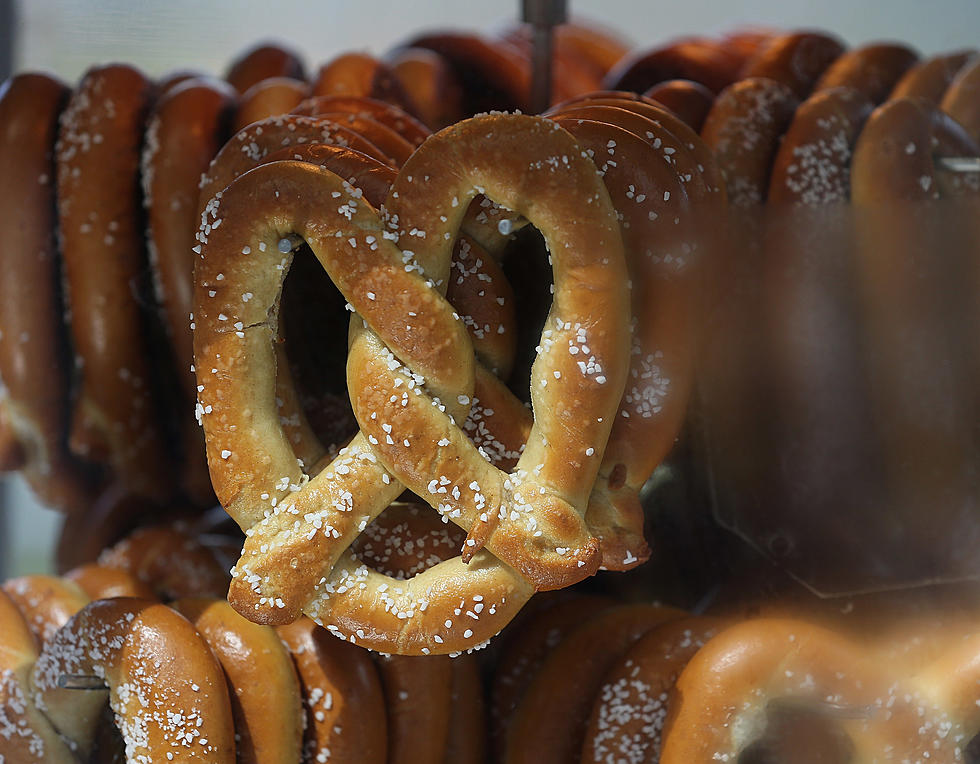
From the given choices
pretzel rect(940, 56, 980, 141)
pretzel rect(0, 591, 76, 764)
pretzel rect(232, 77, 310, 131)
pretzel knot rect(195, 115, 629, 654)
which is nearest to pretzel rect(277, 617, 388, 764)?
pretzel knot rect(195, 115, 629, 654)

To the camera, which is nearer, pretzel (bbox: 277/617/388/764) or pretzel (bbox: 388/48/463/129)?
pretzel (bbox: 277/617/388/764)

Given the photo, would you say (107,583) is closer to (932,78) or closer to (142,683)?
(142,683)

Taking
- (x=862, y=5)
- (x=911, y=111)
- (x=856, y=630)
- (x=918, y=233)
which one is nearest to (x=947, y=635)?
(x=856, y=630)

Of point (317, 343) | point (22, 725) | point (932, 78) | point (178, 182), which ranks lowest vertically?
point (22, 725)

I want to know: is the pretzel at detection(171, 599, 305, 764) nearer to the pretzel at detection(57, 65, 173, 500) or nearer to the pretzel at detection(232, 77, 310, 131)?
the pretzel at detection(57, 65, 173, 500)

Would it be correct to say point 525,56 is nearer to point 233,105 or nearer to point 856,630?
point 233,105

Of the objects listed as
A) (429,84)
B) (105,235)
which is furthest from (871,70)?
(105,235)
